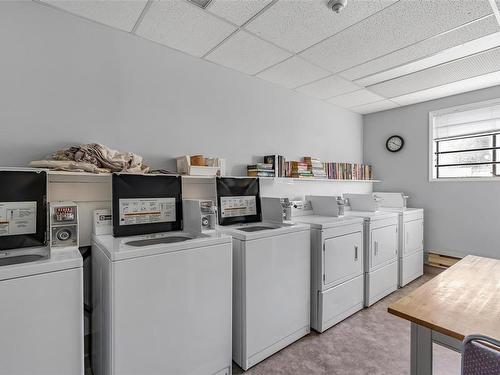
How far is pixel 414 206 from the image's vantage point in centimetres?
402

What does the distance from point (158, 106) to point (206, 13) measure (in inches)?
32.8

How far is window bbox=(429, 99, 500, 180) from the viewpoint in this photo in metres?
3.44

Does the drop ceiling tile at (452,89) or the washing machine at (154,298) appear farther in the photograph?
the drop ceiling tile at (452,89)

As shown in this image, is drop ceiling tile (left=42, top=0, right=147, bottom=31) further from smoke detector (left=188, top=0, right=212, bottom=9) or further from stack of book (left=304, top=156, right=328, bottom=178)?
stack of book (left=304, top=156, right=328, bottom=178)

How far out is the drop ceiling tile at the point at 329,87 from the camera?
313cm

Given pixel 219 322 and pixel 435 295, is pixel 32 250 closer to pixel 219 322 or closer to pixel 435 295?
pixel 219 322

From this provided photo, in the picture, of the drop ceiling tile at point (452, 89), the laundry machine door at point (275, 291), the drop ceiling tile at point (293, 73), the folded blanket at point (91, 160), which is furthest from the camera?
the drop ceiling tile at point (452, 89)

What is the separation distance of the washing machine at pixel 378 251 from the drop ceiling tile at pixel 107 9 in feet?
9.05

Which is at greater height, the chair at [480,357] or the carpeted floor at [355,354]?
the chair at [480,357]

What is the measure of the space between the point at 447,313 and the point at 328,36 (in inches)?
82.0

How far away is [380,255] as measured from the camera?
3.01 meters

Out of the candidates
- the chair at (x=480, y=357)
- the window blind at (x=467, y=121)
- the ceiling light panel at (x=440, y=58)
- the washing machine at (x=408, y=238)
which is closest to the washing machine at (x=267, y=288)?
the chair at (x=480, y=357)

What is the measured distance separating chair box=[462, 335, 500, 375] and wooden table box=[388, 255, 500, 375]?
0.76 feet

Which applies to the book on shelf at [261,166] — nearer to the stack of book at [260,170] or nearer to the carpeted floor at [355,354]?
the stack of book at [260,170]
